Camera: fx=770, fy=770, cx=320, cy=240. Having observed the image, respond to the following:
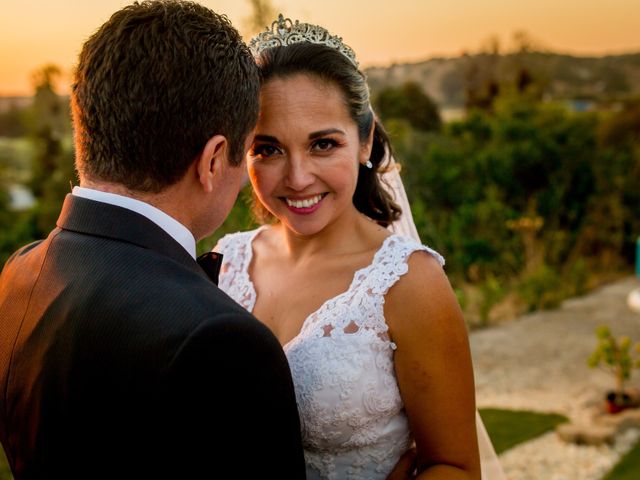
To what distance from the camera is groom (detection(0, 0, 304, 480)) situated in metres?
1.48

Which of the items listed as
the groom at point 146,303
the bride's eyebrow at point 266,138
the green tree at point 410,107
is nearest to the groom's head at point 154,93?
the groom at point 146,303

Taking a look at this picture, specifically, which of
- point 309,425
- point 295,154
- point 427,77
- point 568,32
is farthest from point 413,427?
point 427,77

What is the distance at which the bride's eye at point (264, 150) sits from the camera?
2.45 metres

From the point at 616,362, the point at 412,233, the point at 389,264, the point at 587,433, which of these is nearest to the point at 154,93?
the point at 389,264

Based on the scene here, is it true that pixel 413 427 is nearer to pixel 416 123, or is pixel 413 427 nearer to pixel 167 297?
pixel 167 297

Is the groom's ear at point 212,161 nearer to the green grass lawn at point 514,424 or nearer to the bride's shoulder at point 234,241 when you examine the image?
the bride's shoulder at point 234,241

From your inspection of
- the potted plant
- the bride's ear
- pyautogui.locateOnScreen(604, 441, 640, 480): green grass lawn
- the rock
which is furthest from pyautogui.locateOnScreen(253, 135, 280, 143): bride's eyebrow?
the potted plant

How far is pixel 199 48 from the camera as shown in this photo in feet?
5.32

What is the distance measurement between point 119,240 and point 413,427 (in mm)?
1173

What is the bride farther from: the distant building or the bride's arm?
the distant building

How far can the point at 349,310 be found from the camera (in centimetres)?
246

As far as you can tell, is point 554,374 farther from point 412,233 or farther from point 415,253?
point 415,253

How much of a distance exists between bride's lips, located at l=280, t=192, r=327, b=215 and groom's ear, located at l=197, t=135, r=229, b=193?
79 centimetres

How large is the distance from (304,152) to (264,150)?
13 centimetres
